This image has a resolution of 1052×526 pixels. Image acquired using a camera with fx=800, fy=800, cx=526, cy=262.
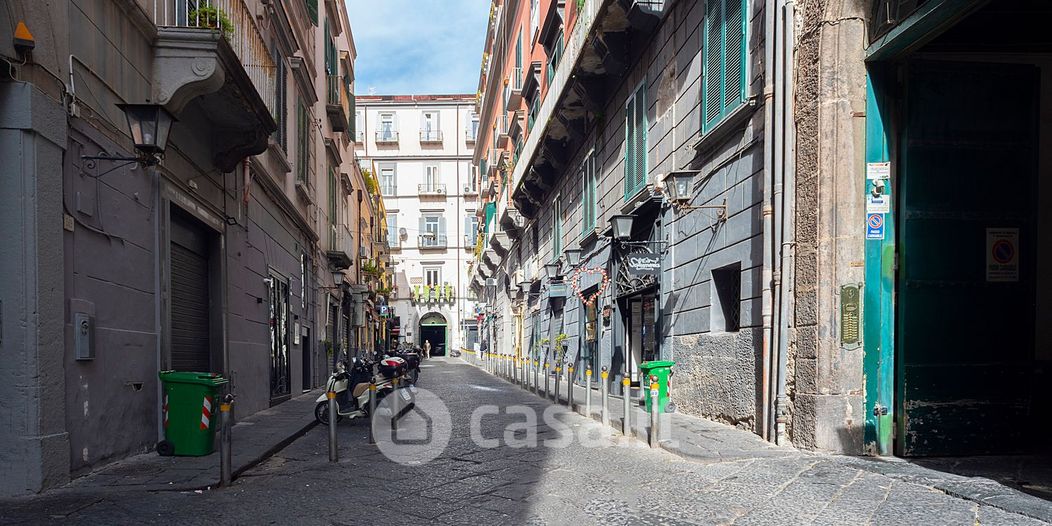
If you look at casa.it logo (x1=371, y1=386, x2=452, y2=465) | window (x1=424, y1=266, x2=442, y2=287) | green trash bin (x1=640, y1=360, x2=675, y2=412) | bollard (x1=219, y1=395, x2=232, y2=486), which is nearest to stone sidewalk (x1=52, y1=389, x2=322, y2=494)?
bollard (x1=219, y1=395, x2=232, y2=486)

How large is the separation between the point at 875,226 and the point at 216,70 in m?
6.59

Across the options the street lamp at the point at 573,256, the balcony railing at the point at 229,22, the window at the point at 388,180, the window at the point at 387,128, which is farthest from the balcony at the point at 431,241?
the balcony railing at the point at 229,22

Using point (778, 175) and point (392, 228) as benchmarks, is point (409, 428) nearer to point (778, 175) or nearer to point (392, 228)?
point (778, 175)

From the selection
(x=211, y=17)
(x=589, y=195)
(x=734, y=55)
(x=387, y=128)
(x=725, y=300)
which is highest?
(x=387, y=128)

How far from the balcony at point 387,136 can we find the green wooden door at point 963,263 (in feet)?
170

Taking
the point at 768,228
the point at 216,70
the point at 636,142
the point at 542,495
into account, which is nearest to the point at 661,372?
the point at 768,228

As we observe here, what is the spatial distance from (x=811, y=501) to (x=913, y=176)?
3449 mm

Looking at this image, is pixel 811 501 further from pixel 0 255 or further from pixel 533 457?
pixel 0 255

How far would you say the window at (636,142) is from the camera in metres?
13.8

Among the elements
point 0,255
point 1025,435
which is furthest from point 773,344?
point 0,255

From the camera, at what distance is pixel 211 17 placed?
9.05 metres

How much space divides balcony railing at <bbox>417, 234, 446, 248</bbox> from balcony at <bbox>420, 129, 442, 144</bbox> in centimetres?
680

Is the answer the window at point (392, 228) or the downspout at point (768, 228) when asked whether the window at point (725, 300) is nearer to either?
the downspout at point (768, 228)

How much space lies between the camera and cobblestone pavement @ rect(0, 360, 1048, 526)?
17.3 feet
